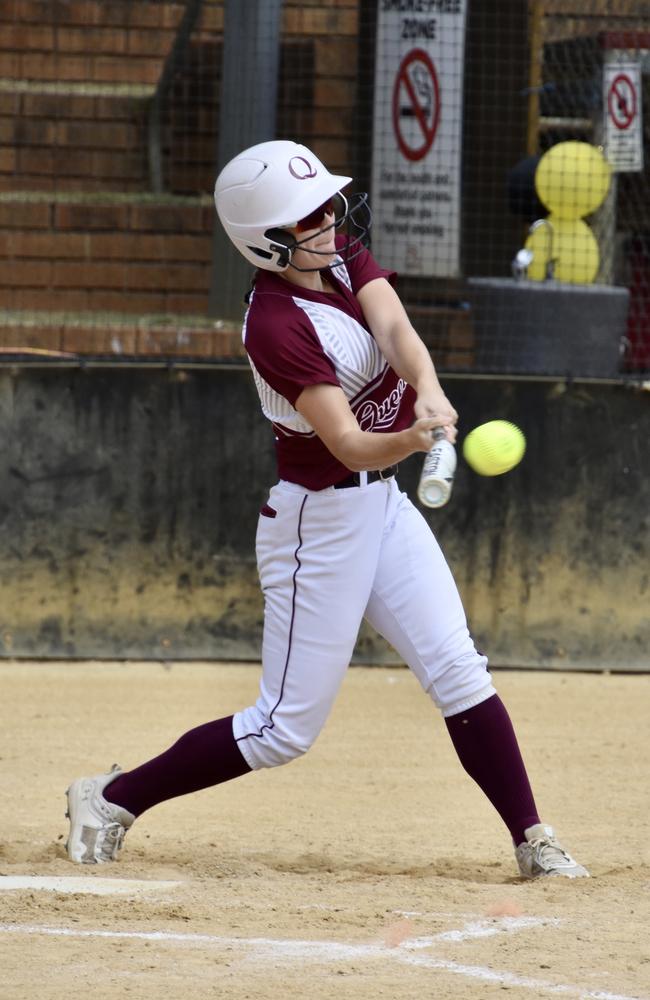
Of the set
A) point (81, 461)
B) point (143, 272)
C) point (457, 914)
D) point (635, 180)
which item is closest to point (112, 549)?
point (81, 461)

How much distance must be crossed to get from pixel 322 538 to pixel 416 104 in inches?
180

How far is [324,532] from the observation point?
3.80 meters

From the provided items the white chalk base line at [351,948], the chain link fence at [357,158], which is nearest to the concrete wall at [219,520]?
the chain link fence at [357,158]

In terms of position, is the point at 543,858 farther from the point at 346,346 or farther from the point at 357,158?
the point at 357,158

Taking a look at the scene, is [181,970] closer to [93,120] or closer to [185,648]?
[185,648]

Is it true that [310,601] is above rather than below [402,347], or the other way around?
below

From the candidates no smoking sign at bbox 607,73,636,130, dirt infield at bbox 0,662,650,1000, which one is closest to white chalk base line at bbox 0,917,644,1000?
dirt infield at bbox 0,662,650,1000

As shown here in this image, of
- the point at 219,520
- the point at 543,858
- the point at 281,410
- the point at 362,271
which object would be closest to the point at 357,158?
the point at 219,520

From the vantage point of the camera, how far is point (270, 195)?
3.63 meters

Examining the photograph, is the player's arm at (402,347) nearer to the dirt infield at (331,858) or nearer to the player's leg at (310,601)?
the player's leg at (310,601)

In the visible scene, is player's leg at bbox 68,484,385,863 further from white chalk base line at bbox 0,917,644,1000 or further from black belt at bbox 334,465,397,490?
white chalk base line at bbox 0,917,644,1000

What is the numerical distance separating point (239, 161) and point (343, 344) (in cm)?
51

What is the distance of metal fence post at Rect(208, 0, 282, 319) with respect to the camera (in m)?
7.41

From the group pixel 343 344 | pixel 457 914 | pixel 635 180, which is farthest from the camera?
pixel 635 180
